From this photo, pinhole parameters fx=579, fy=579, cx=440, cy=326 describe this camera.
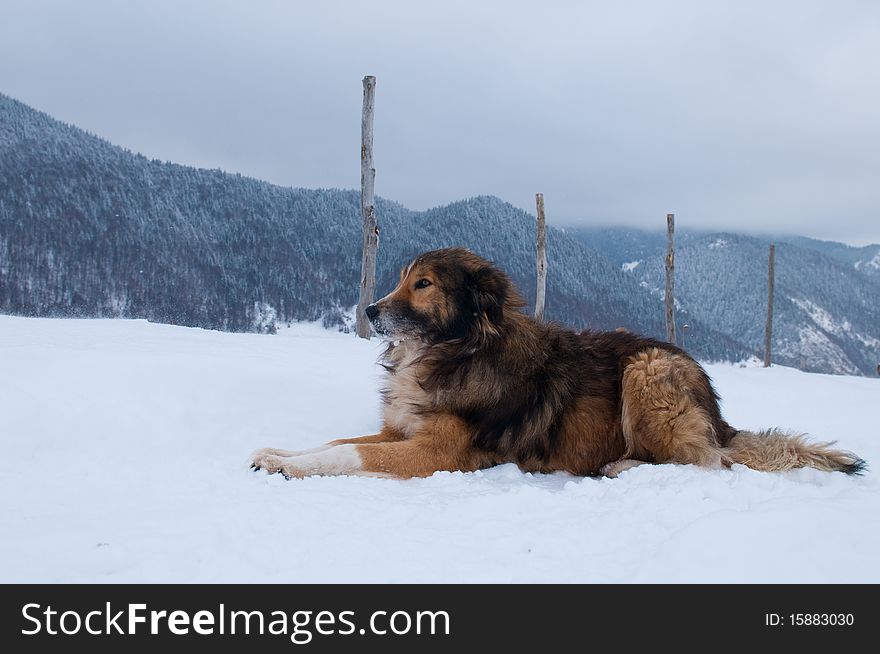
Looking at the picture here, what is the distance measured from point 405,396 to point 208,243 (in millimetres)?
109642

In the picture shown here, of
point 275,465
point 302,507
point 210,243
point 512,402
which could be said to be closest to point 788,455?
point 512,402

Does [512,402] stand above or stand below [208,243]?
below

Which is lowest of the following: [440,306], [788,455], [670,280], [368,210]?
[788,455]

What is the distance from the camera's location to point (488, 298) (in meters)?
4.70

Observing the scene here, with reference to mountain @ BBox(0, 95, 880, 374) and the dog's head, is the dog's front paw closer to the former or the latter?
the dog's head

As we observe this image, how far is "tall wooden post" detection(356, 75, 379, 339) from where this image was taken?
16.1 m

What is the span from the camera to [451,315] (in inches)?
184

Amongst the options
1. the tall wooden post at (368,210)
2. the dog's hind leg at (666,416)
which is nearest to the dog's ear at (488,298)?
the dog's hind leg at (666,416)

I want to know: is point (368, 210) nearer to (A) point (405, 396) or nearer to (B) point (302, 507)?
(A) point (405, 396)

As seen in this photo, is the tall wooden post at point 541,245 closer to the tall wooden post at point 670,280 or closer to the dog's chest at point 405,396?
the tall wooden post at point 670,280

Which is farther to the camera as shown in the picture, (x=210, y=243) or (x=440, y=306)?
(x=210, y=243)

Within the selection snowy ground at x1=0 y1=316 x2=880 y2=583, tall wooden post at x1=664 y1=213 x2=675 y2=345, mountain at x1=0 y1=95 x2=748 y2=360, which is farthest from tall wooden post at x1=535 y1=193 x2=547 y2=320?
mountain at x1=0 y1=95 x2=748 y2=360

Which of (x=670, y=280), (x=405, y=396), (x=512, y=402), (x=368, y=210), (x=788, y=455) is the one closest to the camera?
(x=788, y=455)

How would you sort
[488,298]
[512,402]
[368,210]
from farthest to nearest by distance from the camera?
[368,210], [488,298], [512,402]
